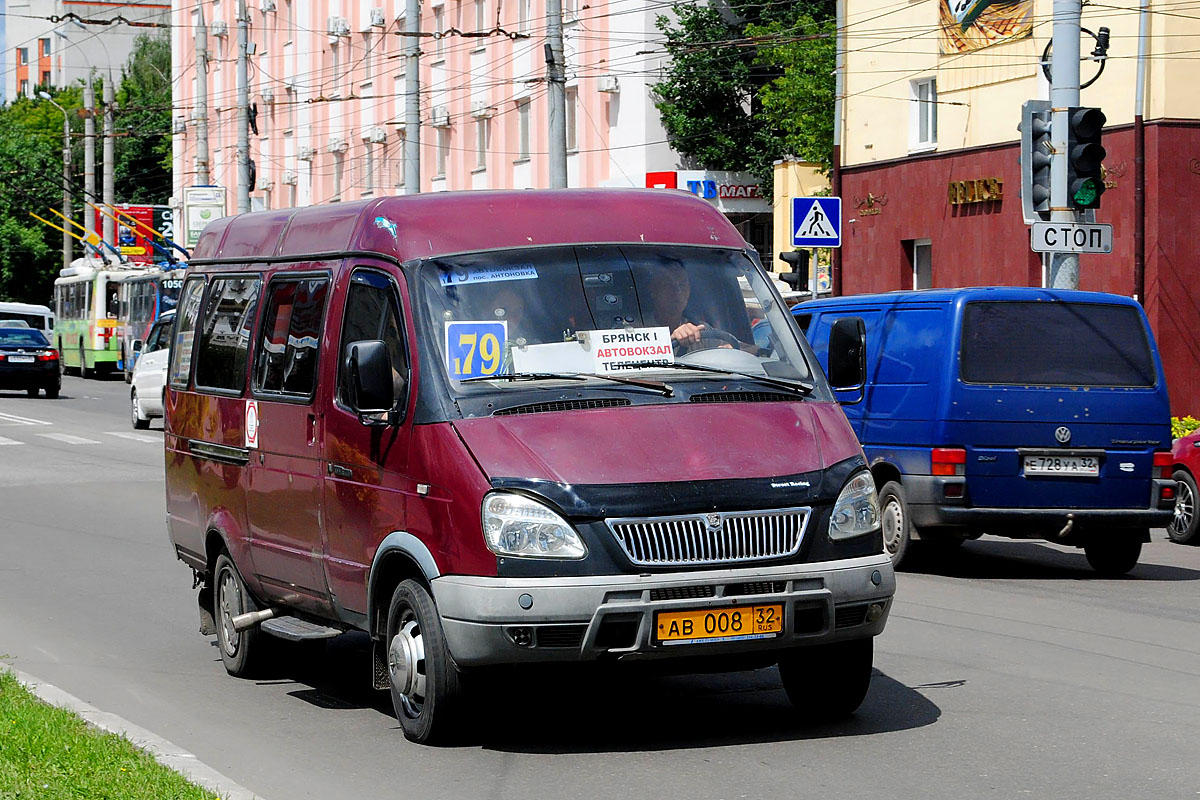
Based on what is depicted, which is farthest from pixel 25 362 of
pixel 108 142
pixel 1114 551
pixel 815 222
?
pixel 1114 551

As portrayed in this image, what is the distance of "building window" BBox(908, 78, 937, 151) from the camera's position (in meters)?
33.2

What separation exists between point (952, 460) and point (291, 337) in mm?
5908

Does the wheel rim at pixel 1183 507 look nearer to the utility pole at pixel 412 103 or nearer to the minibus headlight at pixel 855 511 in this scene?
the minibus headlight at pixel 855 511

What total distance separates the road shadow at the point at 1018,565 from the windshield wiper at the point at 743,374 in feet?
20.6

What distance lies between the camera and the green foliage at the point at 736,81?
136 ft

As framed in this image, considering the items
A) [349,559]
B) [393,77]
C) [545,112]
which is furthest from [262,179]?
[349,559]

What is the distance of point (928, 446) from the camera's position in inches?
527

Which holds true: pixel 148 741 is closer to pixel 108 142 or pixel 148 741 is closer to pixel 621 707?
pixel 621 707

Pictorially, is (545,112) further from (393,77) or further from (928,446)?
(928,446)

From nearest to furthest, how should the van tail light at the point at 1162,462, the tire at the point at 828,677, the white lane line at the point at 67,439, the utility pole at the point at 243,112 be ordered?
the tire at the point at 828,677 < the van tail light at the point at 1162,462 < the white lane line at the point at 67,439 < the utility pole at the point at 243,112

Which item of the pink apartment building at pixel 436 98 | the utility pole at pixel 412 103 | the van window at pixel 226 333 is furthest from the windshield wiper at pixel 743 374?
the utility pole at pixel 412 103

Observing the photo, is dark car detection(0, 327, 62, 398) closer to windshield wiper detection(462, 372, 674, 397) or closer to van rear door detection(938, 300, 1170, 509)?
van rear door detection(938, 300, 1170, 509)

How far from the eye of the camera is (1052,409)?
524 inches

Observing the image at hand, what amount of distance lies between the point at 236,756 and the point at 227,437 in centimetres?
241
